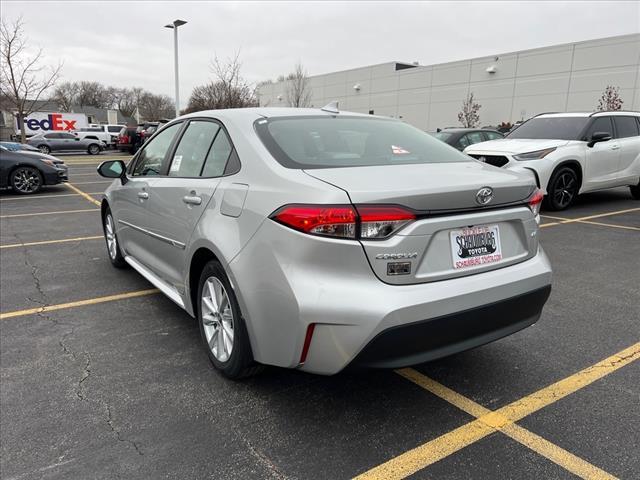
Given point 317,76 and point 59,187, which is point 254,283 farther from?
point 317,76

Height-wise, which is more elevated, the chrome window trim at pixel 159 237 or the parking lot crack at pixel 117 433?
the chrome window trim at pixel 159 237

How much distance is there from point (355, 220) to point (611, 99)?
31.7 metres

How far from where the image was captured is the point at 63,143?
28.5m

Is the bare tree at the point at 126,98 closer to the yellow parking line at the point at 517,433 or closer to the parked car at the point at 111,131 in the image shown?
the parked car at the point at 111,131

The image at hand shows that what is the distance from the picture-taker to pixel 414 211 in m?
2.24

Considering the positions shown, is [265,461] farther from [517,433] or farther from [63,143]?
[63,143]

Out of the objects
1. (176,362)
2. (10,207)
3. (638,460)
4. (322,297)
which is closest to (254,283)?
(322,297)

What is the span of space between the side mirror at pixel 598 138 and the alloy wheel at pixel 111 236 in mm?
7962

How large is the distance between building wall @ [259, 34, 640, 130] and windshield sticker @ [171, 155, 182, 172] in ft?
88.0

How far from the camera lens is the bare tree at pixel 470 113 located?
3650 cm

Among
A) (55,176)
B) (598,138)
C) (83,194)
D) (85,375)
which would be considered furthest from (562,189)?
(55,176)

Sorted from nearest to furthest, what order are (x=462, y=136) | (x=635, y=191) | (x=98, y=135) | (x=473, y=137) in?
(x=635, y=191)
(x=462, y=136)
(x=473, y=137)
(x=98, y=135)

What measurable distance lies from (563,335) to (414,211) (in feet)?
7.00

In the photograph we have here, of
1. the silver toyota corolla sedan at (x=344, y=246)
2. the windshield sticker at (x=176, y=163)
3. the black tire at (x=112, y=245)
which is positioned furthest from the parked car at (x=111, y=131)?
the silver toyota corolla sedan at (x=344, y=246)
